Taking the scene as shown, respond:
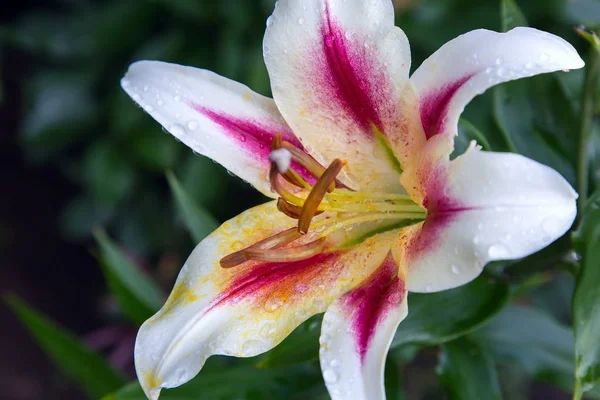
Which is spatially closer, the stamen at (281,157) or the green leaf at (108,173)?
the stamen at (281,157)

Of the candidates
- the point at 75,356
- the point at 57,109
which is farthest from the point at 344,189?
the point at 57,109

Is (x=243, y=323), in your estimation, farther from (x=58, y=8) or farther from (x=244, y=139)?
(x=58, y=8)

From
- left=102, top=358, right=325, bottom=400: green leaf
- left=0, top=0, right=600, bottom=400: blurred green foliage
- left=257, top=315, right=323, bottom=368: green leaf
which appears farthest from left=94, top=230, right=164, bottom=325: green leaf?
left=257, top=315, right=323, bottom=368: green leaf

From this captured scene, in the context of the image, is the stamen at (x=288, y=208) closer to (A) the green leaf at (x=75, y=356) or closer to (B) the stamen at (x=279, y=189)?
(B) the stamen at (x=279, y=189)

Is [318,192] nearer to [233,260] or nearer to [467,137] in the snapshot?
[233,260]

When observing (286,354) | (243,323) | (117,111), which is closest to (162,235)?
(117,111)

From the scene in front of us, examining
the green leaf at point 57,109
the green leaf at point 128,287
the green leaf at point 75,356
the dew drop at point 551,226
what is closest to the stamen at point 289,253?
the dew drop at point 551,226
